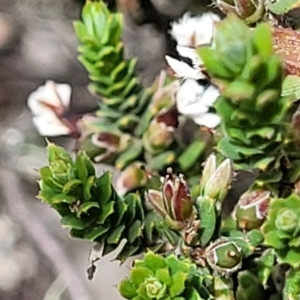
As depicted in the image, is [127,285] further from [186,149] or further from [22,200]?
[22,200]

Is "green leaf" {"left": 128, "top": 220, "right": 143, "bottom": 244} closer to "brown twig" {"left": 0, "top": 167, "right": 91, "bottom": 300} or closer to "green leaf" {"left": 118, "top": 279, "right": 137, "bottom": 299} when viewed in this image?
"green leaf" {"left": 118, "top": 279, "right": 137, "bottom": 299}

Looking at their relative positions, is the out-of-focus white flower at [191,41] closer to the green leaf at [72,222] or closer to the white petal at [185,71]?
the white petal at [185,71]

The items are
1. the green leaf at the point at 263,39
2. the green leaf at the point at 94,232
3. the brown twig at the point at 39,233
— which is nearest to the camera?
the green leaf at the point at 263,39

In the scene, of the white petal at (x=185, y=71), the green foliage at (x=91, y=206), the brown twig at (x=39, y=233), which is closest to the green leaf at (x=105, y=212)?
the green foliage at (x=91, y=206)

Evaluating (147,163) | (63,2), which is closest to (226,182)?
(147,163)

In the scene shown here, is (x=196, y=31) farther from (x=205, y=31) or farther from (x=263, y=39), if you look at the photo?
(x=263, y=39)
